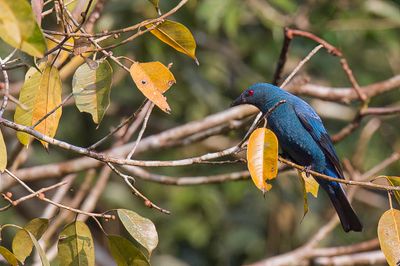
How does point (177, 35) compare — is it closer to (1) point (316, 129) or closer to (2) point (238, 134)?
(1) point (316, 129)

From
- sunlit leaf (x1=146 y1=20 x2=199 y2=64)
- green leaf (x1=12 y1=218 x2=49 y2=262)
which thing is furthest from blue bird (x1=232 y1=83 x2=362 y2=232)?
green leaf (x1=12 y1=218 x2=49 y2=262)

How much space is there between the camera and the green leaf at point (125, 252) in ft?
9.64

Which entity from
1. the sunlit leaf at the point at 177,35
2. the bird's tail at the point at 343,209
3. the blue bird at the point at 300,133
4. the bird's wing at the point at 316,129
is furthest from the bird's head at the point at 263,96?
the sunlit leaf at the point at 177,35

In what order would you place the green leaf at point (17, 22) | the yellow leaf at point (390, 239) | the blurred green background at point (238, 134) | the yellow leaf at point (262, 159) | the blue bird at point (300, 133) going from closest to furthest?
the green leaf at point (17, 22) → the yellow leaf at point (262, 159) → the yellow leaf at point (390, 239) → the blue bird at point (300, 133) → the blurred green background at point (238, 134)

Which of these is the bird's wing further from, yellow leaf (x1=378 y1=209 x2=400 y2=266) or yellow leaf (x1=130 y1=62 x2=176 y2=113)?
yellow leaf (x1=130 y1=62 x2=176 y2=113)

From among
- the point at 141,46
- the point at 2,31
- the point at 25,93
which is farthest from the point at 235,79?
the point at 2,31

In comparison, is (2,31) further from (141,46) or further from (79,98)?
(141,46)

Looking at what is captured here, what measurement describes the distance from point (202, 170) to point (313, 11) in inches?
69.8

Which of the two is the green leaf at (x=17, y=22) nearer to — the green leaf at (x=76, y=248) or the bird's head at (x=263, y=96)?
the green leaf at (x=76, y=248)

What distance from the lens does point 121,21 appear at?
684 centimetres

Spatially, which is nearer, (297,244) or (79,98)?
(79,98)

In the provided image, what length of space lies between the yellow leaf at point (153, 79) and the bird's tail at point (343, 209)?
187 cm

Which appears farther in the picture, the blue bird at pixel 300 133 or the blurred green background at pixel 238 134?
the blurred green background at pixel 238 134

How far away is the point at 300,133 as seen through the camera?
15.2 feet
